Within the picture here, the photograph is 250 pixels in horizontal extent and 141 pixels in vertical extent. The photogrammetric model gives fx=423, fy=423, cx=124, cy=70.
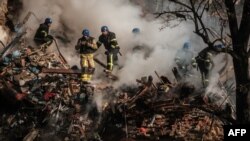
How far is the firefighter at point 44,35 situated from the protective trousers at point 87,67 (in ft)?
7.75

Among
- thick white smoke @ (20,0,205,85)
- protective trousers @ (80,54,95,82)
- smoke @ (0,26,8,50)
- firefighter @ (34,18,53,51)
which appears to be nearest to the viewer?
protective trousers @ (80,54,95,82)

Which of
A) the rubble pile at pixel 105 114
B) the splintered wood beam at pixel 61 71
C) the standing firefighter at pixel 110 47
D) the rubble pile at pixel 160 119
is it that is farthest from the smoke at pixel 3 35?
the rubble pile at pixel 160 119

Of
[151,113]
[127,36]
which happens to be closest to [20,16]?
[127,36]

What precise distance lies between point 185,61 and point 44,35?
4.90 metres

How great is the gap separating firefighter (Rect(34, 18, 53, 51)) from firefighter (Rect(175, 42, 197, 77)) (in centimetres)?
452

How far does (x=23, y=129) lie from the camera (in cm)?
1009

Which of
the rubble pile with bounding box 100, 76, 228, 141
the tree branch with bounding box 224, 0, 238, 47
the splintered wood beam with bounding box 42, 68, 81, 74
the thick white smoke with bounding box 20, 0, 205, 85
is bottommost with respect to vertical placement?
the rubble pile with bounding box 100, 76, 228, 141

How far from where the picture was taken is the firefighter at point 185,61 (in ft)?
44.6

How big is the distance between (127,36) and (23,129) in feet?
27.1

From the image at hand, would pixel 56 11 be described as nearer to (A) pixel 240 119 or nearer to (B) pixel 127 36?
(B) pixel 127 36

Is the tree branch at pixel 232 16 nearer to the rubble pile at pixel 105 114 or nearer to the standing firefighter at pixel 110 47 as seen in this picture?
the rubble pile at pixel 105 114

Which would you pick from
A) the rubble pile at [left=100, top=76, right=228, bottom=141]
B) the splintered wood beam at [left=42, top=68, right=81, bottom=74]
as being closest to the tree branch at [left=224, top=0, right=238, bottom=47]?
the rubble pile at [left=100, top=76, right=228, bottom=141]

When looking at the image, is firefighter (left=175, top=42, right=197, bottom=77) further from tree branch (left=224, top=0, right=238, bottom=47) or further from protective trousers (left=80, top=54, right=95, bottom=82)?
tree branch (left=224, top=0, right=238, bottom=47)

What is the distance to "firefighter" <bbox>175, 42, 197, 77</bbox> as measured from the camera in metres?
13.6
